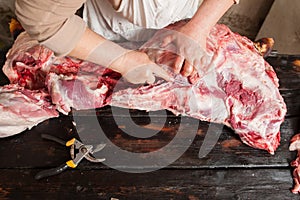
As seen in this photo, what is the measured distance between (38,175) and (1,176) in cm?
13

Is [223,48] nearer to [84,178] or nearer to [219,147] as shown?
[219,147]

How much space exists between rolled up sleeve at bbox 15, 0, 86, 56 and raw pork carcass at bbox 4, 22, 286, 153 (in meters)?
0.35

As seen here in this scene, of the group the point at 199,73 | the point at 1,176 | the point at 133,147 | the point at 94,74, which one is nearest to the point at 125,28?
the point at 94,74

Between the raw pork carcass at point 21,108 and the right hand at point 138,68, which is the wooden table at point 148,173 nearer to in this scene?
the raw pork carcass at point 21,108

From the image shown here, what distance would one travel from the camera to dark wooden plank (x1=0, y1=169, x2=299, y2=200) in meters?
1.41

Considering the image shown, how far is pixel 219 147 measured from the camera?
154 cm

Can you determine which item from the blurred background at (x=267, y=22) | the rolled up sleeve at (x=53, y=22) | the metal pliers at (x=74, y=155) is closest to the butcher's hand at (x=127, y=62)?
the rolled up sleeve at (x=53, y=22)

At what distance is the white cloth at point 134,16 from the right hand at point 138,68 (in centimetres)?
16

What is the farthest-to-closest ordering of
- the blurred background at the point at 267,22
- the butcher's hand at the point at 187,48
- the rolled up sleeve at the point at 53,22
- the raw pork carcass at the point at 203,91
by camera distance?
the blurred background at the point at 267,22
the raw pork carcass at the point at 203,91
the butcher's hand at the point at 187,48
the rolled up sleeve at the point at 53,22

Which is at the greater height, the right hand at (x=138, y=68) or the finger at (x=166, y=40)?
the finger at (x=166, y=40)

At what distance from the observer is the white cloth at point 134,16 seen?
1426 millimetres

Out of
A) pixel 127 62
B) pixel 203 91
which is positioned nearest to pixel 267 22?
pixel 203 91

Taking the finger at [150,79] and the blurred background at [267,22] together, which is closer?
the finger at [150,79]

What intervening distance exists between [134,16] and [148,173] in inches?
21.6
